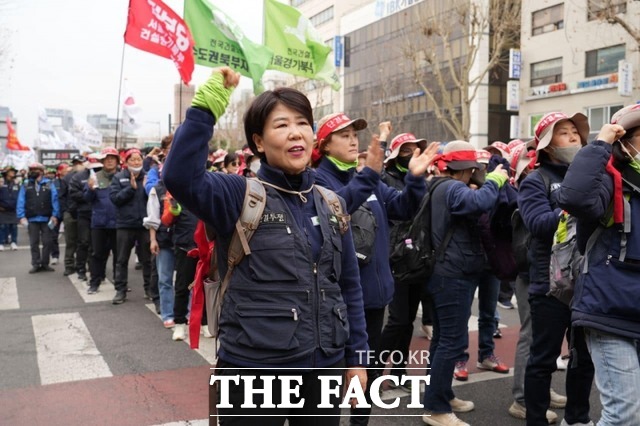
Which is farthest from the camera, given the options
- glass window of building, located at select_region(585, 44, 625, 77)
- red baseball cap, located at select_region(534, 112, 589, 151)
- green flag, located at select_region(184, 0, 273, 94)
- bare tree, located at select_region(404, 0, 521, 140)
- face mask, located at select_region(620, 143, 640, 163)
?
glass window of building, located at select_region(585, 44, 625, 77)

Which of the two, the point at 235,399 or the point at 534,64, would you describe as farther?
the point at 534,64

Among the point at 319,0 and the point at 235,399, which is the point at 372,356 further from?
the point at 319,0

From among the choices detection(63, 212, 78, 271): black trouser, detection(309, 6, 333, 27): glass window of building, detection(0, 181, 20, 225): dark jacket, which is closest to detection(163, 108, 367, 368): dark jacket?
detection(63, 212, 78, 271): black trouser

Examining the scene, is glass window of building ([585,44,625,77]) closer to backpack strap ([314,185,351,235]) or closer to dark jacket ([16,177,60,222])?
dark jacket ([16,177,60,222])

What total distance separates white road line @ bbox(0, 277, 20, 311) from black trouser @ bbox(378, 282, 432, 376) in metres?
6.22

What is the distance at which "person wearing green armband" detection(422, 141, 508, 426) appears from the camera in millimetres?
4141

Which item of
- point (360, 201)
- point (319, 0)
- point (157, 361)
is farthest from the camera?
point (319, 0)

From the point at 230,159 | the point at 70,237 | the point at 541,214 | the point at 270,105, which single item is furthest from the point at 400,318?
the point at 70,237

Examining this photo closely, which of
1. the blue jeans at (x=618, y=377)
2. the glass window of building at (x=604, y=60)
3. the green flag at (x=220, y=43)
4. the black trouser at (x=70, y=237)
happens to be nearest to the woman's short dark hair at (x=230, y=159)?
the green flag at (x=220, y=43)

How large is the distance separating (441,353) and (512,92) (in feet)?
108

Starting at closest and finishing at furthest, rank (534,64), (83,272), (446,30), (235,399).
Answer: (235,399) < (83,272) < (446,30) < (534,64)

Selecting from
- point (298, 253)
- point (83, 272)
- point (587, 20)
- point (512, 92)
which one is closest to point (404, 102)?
point (512, 92)

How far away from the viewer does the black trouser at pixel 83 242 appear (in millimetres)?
10422

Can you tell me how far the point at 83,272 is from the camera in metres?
10.6
